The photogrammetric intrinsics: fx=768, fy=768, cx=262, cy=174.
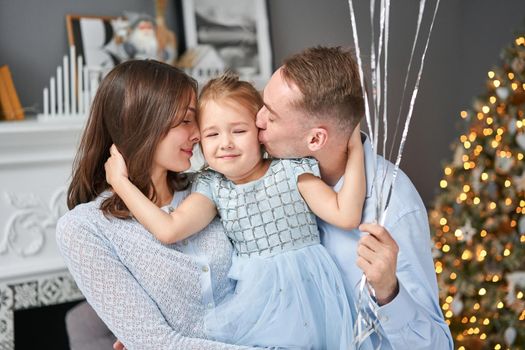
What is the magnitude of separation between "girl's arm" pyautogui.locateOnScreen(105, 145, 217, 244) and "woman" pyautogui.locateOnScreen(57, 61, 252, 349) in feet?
0.10

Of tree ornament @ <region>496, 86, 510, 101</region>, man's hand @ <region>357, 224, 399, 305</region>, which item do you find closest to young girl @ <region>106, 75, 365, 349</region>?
man's hand @ <region>357, 224, 399, 305</region>

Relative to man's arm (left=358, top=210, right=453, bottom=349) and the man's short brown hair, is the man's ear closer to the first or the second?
the man's short brown hair

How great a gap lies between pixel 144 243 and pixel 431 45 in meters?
3.58

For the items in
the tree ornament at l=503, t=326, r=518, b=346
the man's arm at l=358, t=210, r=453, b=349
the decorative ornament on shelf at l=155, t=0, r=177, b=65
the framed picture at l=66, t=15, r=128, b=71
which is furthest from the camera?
the decorative ornament on shelf at l=155, t=0, r=177, b=65

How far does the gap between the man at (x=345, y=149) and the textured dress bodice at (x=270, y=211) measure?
0.05m

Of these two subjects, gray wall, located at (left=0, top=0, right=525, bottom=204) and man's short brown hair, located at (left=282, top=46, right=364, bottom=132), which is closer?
man's short brown hair, located at (left=282, top=46, right=364, bottom=132)

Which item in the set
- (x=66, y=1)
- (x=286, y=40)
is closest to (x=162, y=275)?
(x=66, y=1)

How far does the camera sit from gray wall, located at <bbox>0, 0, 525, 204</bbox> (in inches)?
141

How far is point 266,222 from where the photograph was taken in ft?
5.24

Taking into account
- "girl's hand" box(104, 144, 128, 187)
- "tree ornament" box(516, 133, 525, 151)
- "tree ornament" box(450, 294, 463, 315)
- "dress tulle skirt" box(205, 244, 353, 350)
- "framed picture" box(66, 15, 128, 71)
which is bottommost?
"tree ornament" box(450, 294, 463, 315)

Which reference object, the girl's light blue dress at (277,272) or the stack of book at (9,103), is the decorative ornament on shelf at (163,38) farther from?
the girl's light blue dress at (277,272)

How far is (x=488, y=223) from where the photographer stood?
10.8 feet

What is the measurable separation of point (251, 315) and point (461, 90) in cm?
367

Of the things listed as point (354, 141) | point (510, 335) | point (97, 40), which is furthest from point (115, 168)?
point (510, 335)
